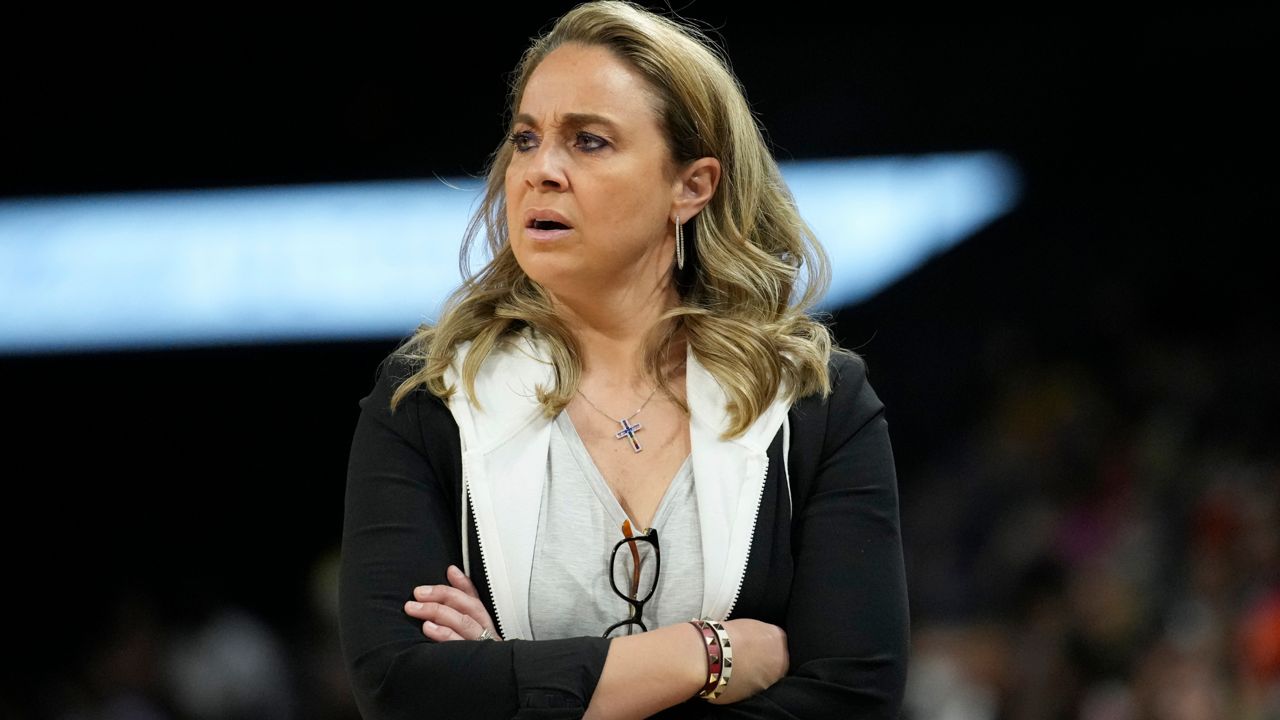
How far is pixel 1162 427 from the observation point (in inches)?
214

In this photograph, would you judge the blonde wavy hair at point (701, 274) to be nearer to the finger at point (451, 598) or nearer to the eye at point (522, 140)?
the eye at point (522, 140)

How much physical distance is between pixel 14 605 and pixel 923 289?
140 inches

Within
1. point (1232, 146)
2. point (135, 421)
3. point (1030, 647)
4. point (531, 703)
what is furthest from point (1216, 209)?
point (531, 703)

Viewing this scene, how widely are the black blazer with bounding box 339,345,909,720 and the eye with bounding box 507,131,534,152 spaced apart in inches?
12.7

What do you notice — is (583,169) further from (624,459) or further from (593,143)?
(624,459)

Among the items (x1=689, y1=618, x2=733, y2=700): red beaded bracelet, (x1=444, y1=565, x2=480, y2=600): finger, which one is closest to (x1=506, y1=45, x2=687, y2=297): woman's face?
(x1=444, y1=565, x2=480, y2=600): finger

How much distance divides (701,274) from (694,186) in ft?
0.41

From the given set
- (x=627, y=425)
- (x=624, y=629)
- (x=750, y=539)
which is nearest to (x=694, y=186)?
Result: (x=627, y=425)

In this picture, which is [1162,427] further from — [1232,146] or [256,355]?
[256,355]

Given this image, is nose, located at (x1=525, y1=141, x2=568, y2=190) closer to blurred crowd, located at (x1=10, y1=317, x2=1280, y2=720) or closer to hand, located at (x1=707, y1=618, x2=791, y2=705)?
hand, located at (x1=707, y1=618, x2=791, y2=705)

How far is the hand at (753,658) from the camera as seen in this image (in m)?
1.78

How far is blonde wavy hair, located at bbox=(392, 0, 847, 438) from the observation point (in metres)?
1.94

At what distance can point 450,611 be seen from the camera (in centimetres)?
178

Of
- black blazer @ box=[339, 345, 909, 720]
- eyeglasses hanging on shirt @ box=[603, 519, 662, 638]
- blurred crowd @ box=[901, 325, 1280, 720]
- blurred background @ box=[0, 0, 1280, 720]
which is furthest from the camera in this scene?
blurred background @ box=[0, 0, 1280, 720]
